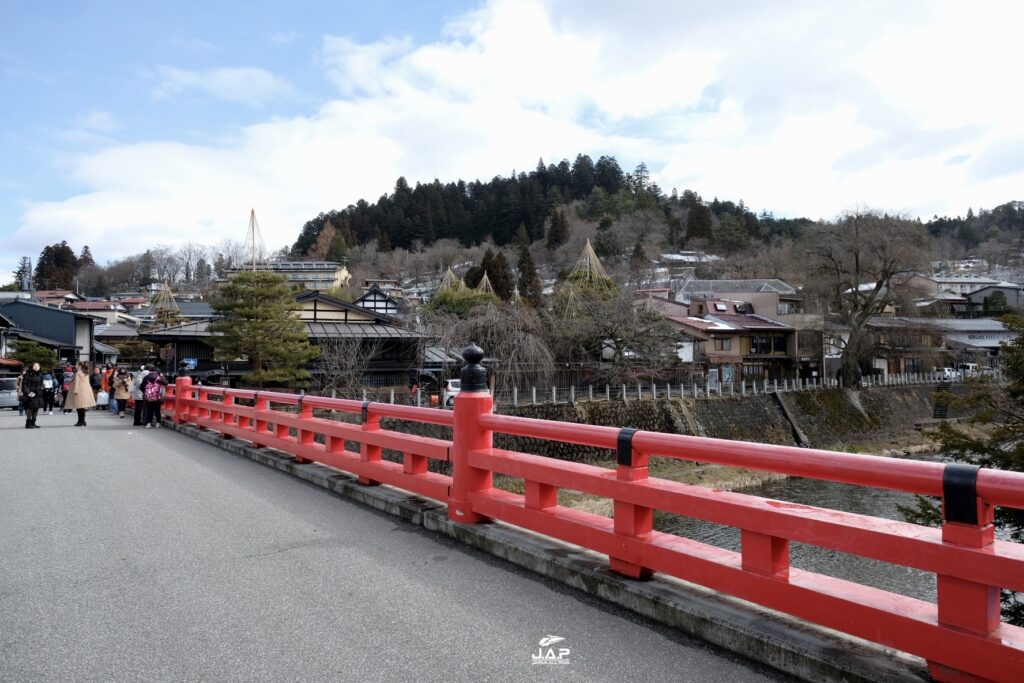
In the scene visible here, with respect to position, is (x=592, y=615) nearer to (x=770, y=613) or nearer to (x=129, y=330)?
(x=770, y=613)

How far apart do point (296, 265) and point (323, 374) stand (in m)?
64.1

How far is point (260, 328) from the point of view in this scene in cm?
2531

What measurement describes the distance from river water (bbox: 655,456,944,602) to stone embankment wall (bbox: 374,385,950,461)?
25.9 ft

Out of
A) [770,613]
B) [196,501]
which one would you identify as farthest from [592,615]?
[196,501]

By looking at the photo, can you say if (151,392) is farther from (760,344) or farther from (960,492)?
(760,344)

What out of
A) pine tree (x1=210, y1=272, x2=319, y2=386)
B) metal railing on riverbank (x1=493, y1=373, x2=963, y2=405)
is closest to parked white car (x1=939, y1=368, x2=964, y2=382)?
metal railing on riverbank (x1=493, y1=373, x2=963, y2=405)

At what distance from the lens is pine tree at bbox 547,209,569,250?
280 ft

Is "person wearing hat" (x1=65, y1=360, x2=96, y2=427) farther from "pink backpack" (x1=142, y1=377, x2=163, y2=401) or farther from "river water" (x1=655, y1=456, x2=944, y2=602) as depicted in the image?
"river water" (x1=655, y1=456, x2=944, y2=602)

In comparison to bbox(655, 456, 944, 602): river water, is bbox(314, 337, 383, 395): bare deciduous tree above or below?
above

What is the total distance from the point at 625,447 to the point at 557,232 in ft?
273

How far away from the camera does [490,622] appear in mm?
3674

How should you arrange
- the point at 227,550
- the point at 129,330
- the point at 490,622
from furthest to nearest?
the point at 129,330
the point at 227,550
the point at 490,622

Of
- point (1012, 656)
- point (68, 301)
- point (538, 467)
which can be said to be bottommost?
point (1012, 656)

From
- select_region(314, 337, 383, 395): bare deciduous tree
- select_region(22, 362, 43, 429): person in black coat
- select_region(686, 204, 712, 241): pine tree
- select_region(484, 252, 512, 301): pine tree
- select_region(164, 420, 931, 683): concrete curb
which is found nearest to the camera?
select_region(164, 420, 931, 683): concrete curb
